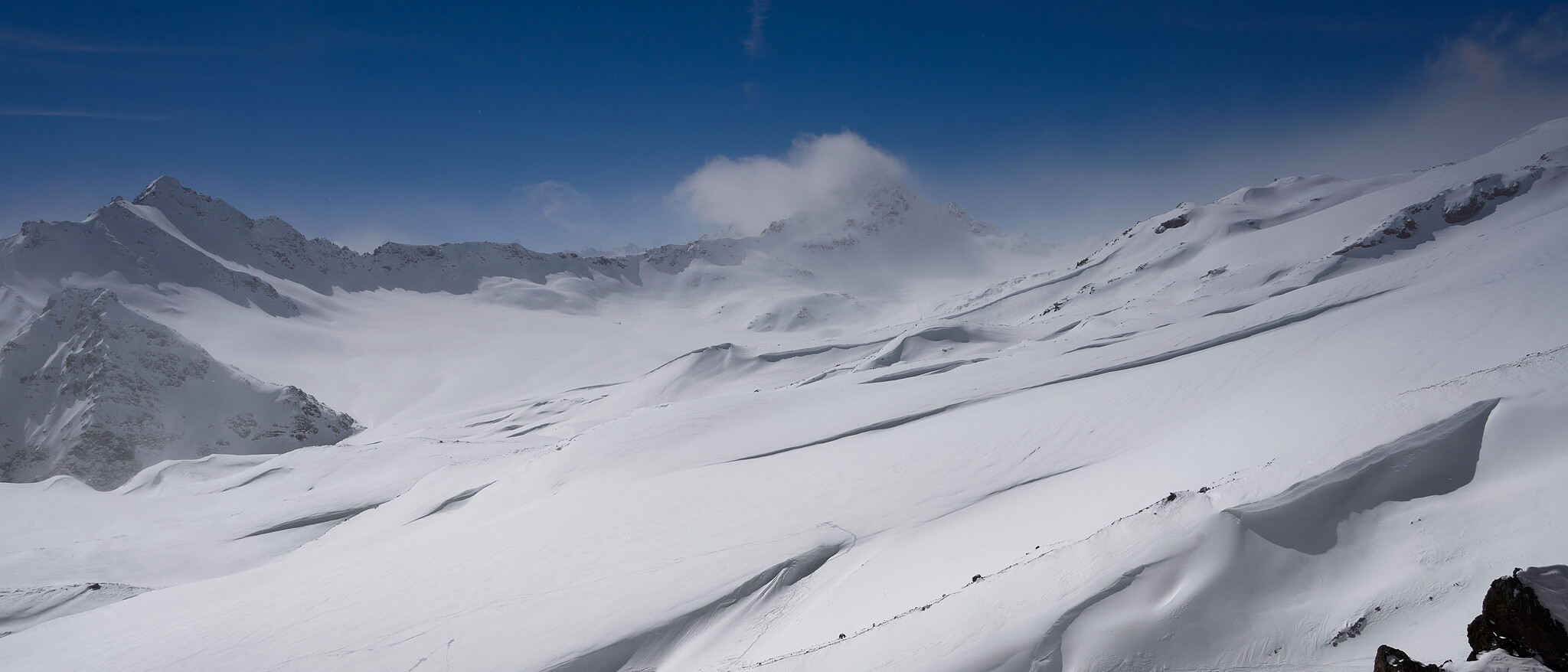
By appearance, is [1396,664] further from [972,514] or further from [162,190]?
[162,190]

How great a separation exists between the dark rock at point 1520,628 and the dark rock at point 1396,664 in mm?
305

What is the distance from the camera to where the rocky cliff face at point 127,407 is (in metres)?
44.6

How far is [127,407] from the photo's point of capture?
4550 centimetres

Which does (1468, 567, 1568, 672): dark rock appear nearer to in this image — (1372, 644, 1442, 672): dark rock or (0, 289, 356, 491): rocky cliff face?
(1372, 644, 1442, 672): dark rock

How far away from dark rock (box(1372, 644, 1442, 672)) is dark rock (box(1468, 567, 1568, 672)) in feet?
1.00

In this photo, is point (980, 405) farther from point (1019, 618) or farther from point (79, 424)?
point (79, 424)

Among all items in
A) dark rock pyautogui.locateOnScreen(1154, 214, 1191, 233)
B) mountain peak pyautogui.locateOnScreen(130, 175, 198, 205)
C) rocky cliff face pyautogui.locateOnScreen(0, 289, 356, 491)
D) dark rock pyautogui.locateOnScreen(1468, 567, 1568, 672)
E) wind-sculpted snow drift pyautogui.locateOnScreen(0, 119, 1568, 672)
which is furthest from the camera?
mountain peak pyautogui.locateOnScreen(130, 175, 198, 205)

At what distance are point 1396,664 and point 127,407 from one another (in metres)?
63.6

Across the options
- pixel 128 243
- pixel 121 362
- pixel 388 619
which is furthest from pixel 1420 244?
pixel 128 243

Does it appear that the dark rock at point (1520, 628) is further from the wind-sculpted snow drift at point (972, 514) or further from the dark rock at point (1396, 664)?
the dark rock at point (1396, 664)

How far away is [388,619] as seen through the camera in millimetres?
8984

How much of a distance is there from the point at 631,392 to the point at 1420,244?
44.7 m

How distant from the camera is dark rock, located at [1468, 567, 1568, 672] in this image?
3299 millimetres

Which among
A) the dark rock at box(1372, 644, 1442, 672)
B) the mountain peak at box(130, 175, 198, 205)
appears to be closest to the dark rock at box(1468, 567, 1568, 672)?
the dark rock at box(1372, 644, 1442, 672)
